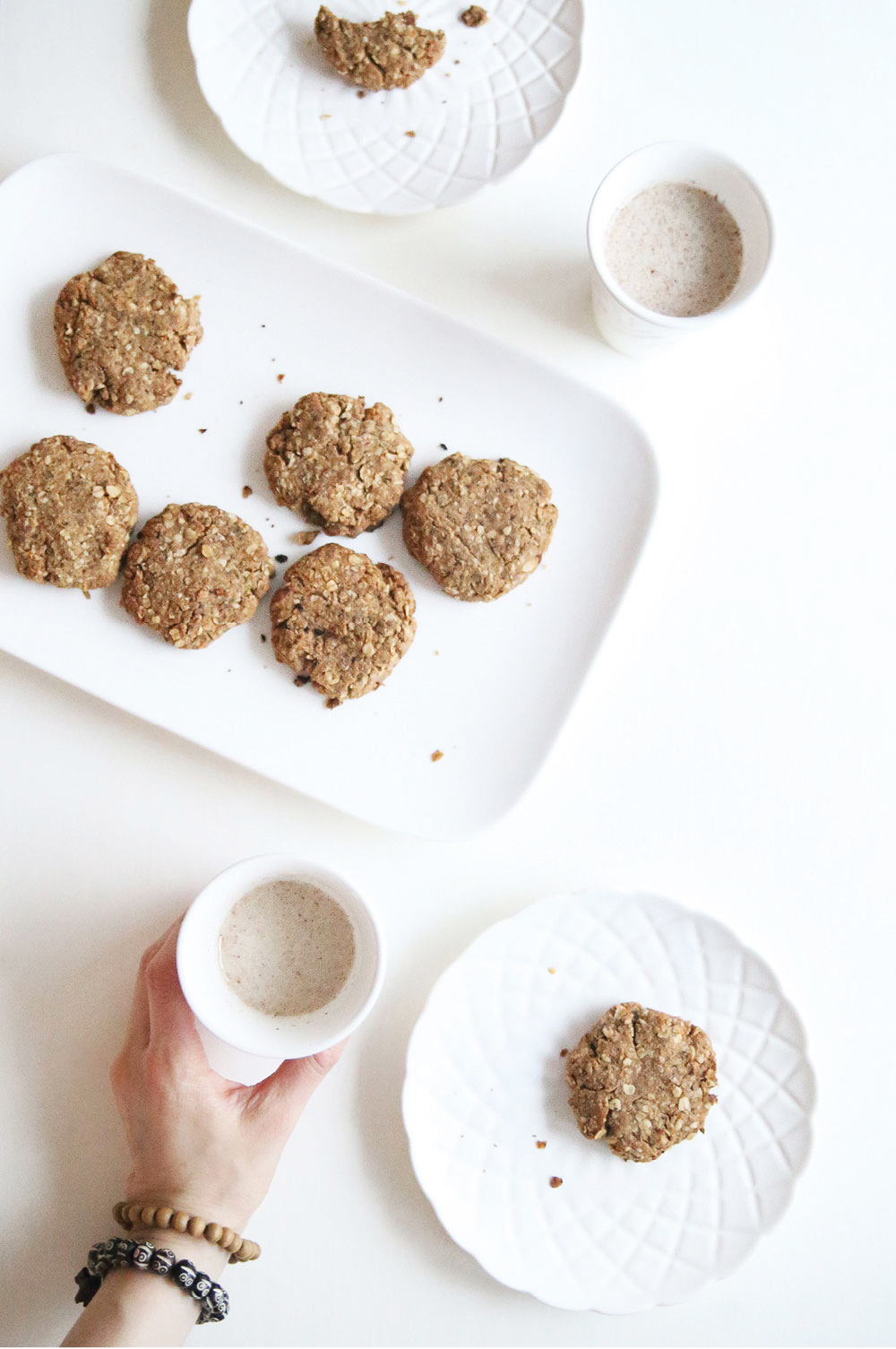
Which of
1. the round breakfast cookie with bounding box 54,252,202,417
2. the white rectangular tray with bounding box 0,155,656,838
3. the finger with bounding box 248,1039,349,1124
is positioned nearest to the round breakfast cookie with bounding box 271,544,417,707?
the white rectangular tray with bounding box 0,155,656,838

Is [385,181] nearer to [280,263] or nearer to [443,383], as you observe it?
[280,263]

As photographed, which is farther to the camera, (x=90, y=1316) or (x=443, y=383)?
(x=443, y=383)

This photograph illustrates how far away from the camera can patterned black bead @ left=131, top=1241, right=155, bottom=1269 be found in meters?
1.26

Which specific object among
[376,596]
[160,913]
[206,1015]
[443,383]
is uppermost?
[443,383]

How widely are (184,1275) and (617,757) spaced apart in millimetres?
900

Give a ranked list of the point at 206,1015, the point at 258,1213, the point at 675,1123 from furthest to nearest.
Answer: the point at 258,1213 → the point at 675,1123 → the point at 206,1015

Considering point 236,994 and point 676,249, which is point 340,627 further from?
point 676,249

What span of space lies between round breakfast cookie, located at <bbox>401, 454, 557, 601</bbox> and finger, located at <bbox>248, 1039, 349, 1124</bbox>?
0.66 meters

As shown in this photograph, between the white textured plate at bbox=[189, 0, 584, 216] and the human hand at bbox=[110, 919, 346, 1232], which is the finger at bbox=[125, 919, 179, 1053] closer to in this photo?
the human hand at bbox=[110, 919, 346, 1232]

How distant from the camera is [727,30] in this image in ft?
5.04

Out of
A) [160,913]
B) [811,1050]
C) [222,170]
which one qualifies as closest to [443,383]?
[222,170]

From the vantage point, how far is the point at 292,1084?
1.35 m

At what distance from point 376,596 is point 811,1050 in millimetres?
928

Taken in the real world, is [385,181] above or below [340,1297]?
above
